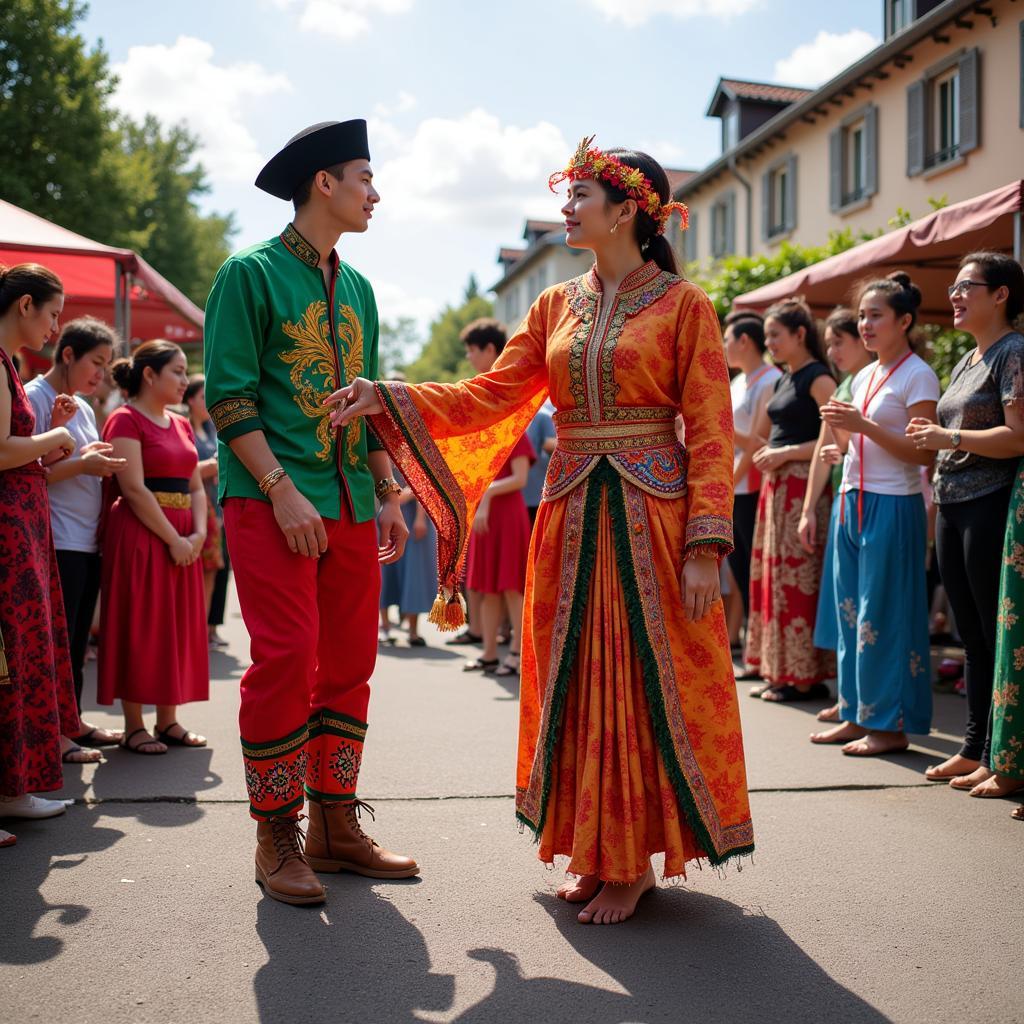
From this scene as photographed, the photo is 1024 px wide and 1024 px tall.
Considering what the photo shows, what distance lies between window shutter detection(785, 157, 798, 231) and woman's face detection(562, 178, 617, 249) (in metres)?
20.3

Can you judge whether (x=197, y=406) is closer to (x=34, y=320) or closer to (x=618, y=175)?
(x=34, y=320)

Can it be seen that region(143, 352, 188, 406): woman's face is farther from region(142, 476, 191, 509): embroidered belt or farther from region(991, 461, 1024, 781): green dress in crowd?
region(991, 461, 1024, 781): green dress in crowd

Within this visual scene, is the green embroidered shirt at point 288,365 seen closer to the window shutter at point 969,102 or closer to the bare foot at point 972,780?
the bare foot at point 972,780

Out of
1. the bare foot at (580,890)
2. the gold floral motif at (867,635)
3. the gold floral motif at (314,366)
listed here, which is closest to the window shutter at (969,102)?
the gold floral motif at (867,635)

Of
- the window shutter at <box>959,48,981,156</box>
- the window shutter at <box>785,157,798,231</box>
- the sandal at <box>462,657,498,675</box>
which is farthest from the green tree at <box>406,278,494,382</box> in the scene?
the sandal at <box>462,657,498,675</box>

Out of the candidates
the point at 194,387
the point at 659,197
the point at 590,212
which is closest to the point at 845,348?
the point at 659,197

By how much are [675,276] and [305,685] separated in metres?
1.68

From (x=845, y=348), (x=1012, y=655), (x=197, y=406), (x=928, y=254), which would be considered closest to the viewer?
(x=1012, y=655)

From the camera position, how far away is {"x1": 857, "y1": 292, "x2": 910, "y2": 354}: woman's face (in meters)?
5.41

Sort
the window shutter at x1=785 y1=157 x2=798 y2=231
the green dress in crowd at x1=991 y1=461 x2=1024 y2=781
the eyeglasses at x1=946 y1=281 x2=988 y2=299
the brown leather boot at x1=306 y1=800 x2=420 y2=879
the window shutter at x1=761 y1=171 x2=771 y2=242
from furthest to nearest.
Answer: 1. the window shutter at x1=761 y1=171 x2=771 y2=242
2. the window shutter at x1=785 y1=157 x2=798 y2=231
3. the eyeglasses at x1=946 y1=281 x2=988 y2=299
4. the green dress in crowd at x1=991 y1=461 x2=1024 y2=781
5. the brown leather boot at x1=306 y1=800 x2=420 y2=879

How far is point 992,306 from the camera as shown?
4723mm

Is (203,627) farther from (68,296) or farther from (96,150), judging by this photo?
(96,150)

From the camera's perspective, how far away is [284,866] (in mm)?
3430

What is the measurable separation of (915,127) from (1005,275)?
14.6m
